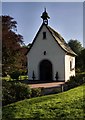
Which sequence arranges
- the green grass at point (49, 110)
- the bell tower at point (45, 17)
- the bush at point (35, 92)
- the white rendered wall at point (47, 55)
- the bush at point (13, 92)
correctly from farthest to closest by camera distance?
the bell tower at point (45, 17), the white rendered wall at point (47, 55), the bush at point (35, 92), the bush at point (13, 92), the green grass at point (49, 110)

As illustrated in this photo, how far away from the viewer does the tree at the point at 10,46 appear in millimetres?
23078

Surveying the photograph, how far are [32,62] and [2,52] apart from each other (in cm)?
917

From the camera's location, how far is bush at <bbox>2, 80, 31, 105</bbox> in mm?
13578

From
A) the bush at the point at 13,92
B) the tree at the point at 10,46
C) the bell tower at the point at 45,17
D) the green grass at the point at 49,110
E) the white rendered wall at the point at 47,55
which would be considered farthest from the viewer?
the bell tower at the point at 45,17

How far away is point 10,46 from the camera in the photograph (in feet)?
76.9

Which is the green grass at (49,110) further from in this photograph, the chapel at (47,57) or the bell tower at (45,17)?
the bell tower at (45,17)

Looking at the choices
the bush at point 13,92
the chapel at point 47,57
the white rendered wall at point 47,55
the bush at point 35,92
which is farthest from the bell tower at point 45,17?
the bush at point 13,92

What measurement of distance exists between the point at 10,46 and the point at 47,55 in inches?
328

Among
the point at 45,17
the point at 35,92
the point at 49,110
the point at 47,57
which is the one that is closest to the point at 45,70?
the point at 47,57

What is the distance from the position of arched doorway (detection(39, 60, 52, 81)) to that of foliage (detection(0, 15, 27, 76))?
615cm

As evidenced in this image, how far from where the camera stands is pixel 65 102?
12023 millimetres

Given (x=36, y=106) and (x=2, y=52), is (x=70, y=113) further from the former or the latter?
(x=2, y=52)

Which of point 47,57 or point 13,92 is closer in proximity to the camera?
point 13,92

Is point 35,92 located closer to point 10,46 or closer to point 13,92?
point 13,92
